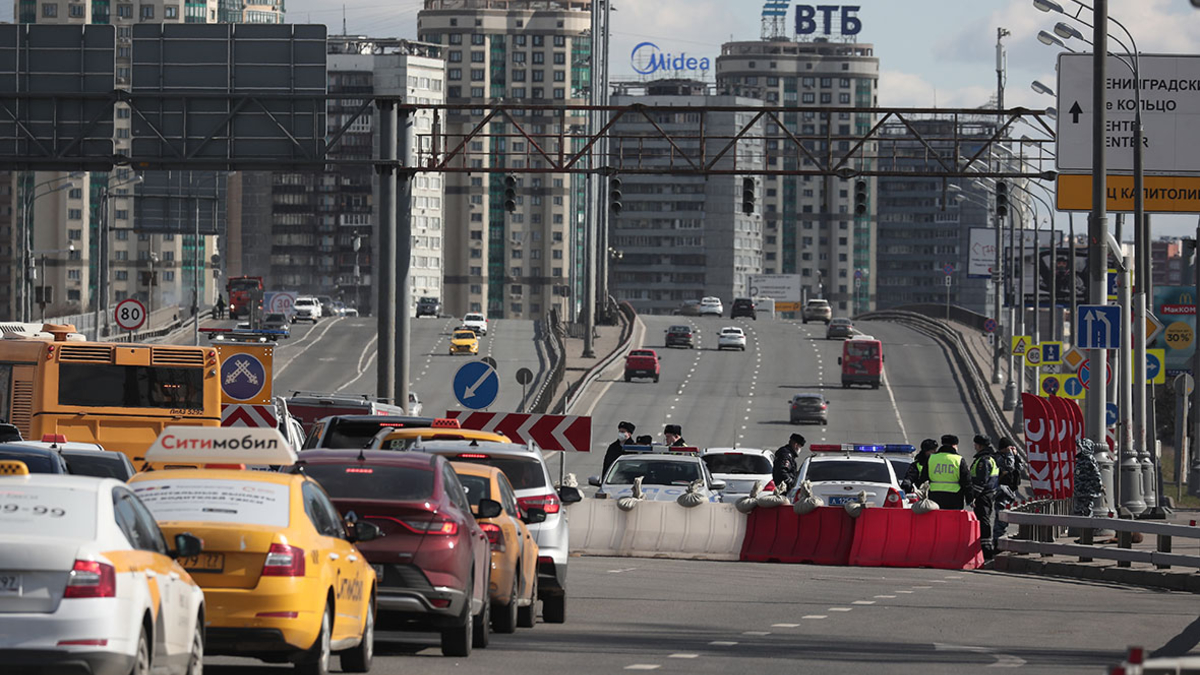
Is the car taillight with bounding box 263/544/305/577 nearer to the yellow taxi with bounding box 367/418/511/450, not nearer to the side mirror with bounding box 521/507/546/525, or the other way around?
the side mirror with bounding box 521/507/546/525

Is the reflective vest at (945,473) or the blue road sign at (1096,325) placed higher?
the blue road sign at (1096,325)

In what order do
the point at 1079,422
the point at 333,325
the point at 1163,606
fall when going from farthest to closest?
the point at 333,325
the point at 1079,422
the point at 1163,606

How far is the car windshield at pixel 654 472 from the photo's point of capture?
1154 inches

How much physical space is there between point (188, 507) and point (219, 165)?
29.2m

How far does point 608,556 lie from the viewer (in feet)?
93.4

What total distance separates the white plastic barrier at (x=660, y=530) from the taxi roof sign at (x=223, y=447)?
13394 millimetres

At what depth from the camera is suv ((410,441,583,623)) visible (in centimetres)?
1812

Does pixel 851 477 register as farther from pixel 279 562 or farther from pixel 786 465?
pixel 279 562

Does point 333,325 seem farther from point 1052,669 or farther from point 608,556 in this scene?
point 1052,669

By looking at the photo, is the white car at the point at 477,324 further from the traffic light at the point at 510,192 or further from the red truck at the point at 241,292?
the traffic light at the point at 510,192

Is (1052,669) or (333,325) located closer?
(1052,669)

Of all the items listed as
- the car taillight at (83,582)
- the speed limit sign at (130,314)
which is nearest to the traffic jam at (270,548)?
the car taillight at (83,582)

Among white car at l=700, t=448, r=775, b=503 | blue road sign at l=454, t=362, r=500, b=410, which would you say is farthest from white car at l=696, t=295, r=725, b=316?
blue road sign at l=454, t=362, r=500, b=410

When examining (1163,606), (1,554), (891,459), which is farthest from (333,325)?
(1,554)
